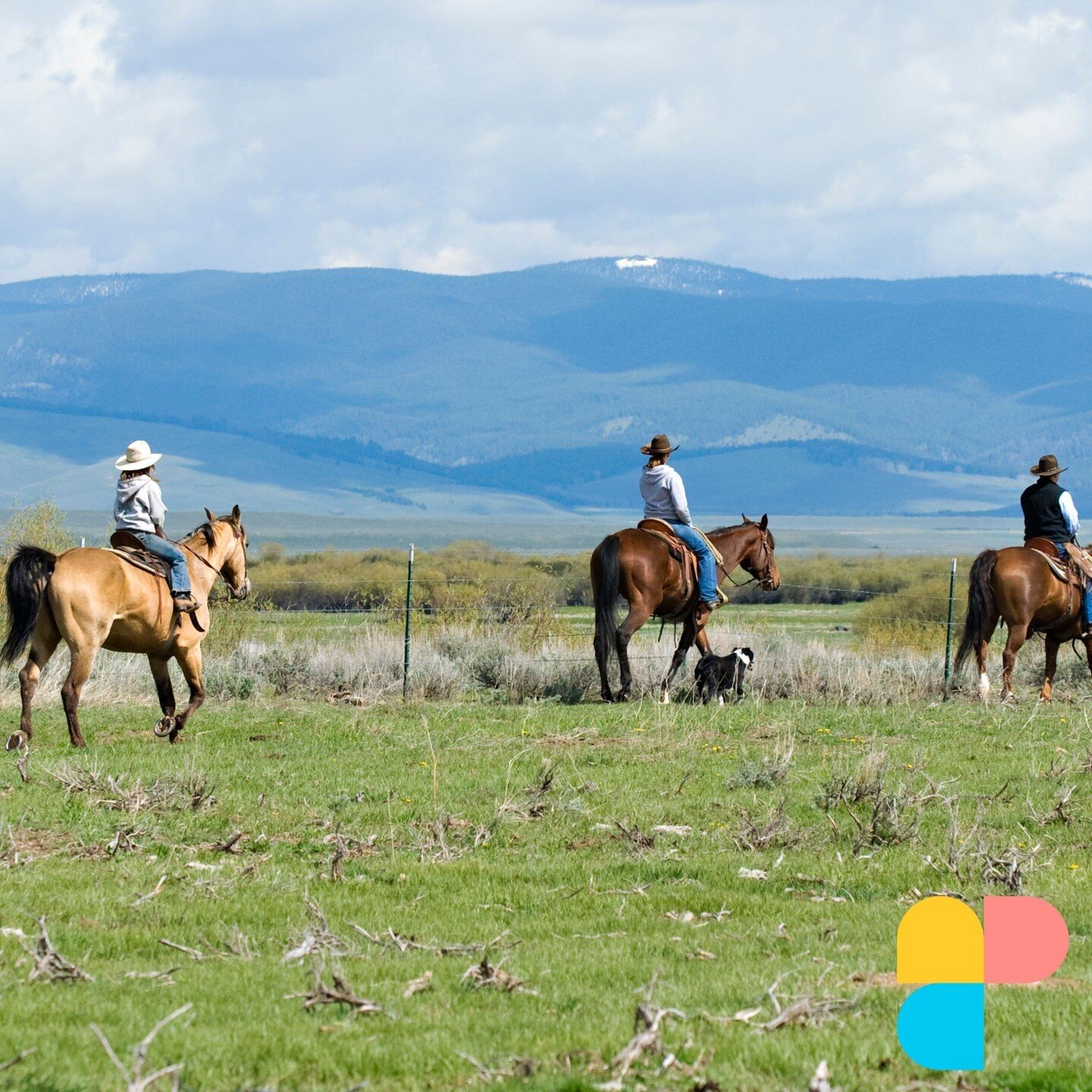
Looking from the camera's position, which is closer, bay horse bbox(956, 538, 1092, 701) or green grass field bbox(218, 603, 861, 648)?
bay horse bbox(956, 538, 1092, 701)

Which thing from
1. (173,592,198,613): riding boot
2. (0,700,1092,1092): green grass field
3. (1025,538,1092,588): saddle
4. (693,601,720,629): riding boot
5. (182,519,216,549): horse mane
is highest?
(182,519,216,549): horse mane

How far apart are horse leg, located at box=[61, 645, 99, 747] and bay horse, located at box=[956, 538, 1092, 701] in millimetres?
8837

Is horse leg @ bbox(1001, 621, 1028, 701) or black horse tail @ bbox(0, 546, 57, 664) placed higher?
black horse tail @ bbox(0, 546, 57, 664)

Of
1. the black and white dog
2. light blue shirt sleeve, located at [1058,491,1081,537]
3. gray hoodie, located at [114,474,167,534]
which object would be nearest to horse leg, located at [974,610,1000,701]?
light blue shirt sleeve, located at [1058,491,1081,537]

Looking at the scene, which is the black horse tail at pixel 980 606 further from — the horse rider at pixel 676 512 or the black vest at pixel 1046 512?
the horse rider at pixel 676 512

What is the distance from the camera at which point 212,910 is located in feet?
25.2

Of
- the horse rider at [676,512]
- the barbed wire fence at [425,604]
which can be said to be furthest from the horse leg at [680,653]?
the barbed wire fence at [425,604]

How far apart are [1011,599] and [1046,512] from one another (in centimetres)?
105

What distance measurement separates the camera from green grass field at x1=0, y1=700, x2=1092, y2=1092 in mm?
5578

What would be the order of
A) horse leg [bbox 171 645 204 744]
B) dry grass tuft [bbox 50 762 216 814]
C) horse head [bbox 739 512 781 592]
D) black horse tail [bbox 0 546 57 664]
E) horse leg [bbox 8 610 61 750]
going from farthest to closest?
horse head [bbox 739 512 781 592] < horse leg [bbox 171 645 204 744] < horse leg [bbox 8 610 61 750] < black horse tail [bbox 0 546 57 664] < dry grass tuft [bbox 50 762 216 814]

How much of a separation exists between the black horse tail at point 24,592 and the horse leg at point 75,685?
0.41 meters

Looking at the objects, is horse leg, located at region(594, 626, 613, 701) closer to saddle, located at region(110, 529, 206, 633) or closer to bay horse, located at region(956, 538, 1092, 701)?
bay horse, located at region(956, 538, 1092, 701)

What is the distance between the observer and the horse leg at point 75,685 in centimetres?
1266

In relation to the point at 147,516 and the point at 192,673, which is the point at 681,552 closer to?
the point at 192,673
